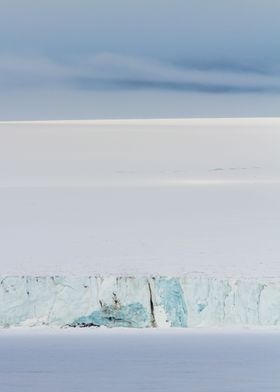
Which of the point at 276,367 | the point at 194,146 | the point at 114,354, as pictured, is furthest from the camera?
the point at 194,146

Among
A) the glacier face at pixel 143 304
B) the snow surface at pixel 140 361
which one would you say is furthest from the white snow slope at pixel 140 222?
the snow surface at pixel 140 361

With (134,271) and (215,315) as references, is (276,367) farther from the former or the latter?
(134,271)

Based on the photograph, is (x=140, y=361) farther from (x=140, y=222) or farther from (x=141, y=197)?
(x=141, y=197)

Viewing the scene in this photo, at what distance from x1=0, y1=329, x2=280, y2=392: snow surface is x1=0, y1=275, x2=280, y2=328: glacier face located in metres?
0.19

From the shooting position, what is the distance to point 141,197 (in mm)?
22312

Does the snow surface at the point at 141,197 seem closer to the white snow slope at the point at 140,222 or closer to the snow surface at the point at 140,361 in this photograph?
the white snow slope at the point at 140,222

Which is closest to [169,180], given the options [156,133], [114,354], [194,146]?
[194,146]

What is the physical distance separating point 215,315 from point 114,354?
1.93 meters

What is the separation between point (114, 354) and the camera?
10.1 m

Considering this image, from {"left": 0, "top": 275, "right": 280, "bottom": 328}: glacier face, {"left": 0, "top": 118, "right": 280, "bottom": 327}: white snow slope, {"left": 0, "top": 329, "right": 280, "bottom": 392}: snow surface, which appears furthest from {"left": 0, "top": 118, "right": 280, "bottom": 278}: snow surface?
{"left": 0, "top": 329, "right": 280, "bottom": 392}: snow surface

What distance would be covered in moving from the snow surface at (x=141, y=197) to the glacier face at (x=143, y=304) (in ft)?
10.6

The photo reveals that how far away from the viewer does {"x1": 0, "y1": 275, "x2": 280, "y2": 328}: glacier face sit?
1178cm

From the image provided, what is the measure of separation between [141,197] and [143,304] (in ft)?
34.5

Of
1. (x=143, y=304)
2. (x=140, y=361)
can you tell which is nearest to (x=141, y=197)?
(x=143, y=304)
